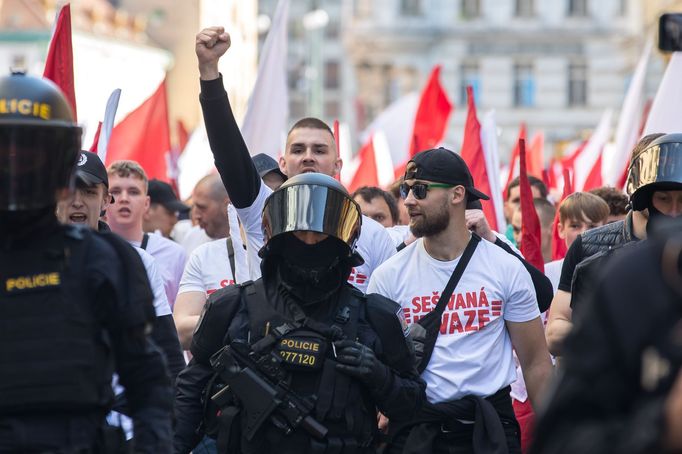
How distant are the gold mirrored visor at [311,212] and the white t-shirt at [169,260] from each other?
2.63 meters

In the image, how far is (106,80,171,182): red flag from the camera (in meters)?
12.0

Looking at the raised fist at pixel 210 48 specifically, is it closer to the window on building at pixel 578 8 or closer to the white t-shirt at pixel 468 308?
the white t-shirt at pixel 468 308

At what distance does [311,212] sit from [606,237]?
1490 mm

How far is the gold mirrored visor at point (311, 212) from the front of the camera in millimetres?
5211

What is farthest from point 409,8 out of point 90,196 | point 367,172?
point 90,196

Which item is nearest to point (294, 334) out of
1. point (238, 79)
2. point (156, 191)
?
point (156, 191)

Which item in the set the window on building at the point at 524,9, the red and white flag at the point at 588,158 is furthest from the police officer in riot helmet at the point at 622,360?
the window on building at the point at 524,9

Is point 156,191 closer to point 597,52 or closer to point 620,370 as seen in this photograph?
point 620,370

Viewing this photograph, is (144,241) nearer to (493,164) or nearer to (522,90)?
(493,164)

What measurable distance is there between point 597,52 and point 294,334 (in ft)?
186

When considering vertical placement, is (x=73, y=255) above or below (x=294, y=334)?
above

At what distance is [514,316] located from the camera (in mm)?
6086

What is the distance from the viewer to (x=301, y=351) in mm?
5055

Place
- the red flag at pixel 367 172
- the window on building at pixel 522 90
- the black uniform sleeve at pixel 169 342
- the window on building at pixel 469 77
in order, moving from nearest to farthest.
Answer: the black uniform sleeve at pixel 169 342, the red flag at pixel 367 172, the window on building at pixel 469 77, the window on building at pixel 522 90
